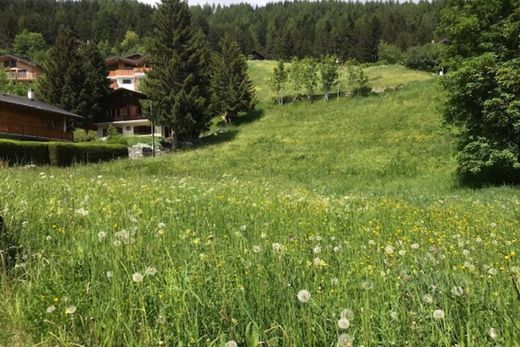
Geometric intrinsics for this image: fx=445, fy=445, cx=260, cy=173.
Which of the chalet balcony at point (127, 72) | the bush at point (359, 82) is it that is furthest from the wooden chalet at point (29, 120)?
the chalet balcony at point (127, 72)

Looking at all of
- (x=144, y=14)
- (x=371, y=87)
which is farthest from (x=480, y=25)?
(x=144, y=14)

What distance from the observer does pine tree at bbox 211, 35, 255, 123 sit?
192ft

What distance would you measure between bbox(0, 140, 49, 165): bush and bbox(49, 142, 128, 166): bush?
56cm

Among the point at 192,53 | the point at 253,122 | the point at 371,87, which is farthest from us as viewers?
the point at 371,87

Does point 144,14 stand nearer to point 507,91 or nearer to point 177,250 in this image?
point 507,91

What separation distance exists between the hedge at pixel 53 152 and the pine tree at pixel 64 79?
23514mm

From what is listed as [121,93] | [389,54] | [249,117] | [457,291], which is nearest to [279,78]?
[249,117]

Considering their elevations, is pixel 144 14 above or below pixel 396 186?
above

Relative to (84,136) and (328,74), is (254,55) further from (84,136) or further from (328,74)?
(84,136)

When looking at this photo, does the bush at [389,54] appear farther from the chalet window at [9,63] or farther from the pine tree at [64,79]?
the chalet window at [9,63]

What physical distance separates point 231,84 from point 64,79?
878 inches

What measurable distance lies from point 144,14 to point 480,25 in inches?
5915

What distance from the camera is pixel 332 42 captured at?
131m

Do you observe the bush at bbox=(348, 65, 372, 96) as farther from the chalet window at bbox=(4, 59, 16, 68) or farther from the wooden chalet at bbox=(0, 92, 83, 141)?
the chalet window at bbox=(4, 59, 16, 68)
